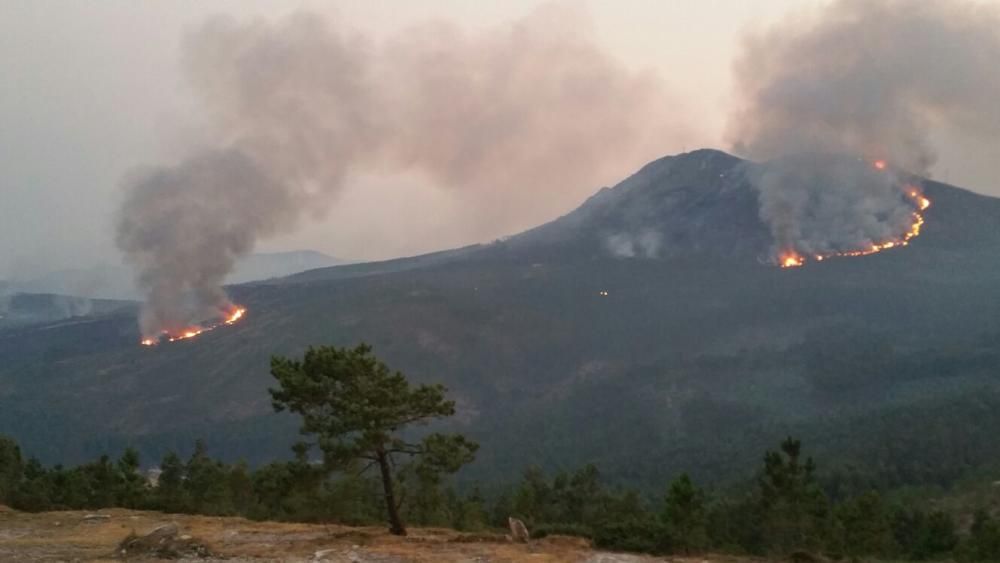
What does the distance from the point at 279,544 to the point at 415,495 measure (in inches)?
1080

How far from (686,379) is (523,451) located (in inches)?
1923

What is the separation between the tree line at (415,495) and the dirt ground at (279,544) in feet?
4.93

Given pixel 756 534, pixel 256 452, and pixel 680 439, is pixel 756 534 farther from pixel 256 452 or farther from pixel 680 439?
pixel 256 452

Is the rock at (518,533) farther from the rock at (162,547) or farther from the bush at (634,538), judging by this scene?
the rock at (162,547)

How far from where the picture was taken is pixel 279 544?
74.5ft

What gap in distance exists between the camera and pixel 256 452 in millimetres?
141625

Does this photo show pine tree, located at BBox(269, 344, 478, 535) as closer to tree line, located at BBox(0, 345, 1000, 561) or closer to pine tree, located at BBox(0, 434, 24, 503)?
tree line, located at BBox(0, 345, 1000, 561)

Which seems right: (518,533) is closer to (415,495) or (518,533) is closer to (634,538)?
(634,538)

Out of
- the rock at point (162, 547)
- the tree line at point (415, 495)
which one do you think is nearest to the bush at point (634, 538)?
the tree line at point (415, 495)

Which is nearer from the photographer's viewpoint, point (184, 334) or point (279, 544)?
point (279, 544)

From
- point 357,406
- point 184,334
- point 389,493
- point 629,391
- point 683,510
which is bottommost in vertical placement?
point 629,391

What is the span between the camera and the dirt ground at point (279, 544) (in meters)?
20.1

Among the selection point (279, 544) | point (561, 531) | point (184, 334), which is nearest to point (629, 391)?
point (184, 334)

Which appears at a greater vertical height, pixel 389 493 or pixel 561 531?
pixel 389 493
